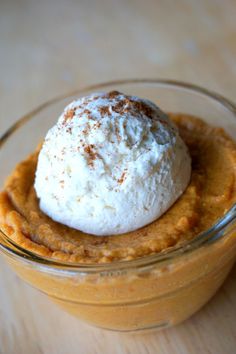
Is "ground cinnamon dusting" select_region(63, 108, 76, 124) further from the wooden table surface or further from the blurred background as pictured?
the blurred background

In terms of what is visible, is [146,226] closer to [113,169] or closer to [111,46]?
[113,169]

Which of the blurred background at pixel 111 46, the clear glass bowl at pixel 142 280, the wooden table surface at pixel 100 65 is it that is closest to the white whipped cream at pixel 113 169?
the clear glass bowl at pixel 142 280

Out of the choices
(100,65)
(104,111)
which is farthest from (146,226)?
(100,65)

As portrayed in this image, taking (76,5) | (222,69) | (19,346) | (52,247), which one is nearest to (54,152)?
(52,247)

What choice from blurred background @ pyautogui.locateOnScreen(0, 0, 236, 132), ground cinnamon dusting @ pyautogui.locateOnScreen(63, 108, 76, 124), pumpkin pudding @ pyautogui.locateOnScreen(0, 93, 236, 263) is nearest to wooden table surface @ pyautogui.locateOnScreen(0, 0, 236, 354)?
blurred background @ pyautogui.locateOnScreen(0, 0, 236, 132)

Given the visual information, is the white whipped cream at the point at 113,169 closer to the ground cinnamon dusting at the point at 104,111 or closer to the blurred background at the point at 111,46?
the ground cinnamon dusting at the point at 104,111

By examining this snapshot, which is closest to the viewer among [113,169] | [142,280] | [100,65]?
[142,280]

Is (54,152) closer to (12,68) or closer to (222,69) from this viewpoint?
(222,69)
